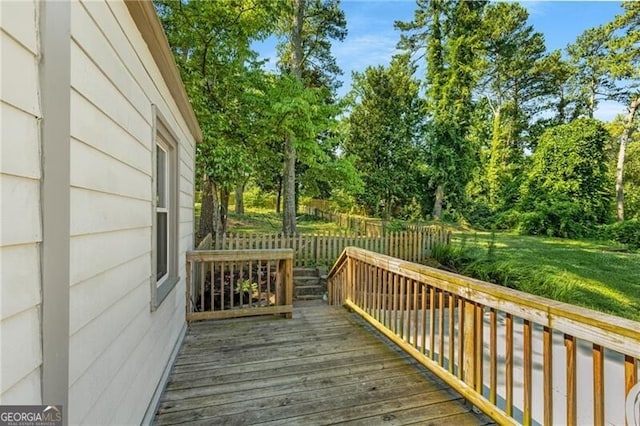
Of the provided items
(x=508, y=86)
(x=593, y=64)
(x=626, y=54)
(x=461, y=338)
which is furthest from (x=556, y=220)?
(x=461, y=338)

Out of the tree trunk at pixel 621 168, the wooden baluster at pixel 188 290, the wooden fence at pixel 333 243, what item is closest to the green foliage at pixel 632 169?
the tree trunk at pixel 621 168

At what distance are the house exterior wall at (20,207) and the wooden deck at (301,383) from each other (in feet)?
5.14

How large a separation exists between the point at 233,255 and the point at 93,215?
109 inches

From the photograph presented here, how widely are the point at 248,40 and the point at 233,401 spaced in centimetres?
735

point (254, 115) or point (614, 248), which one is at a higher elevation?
point (254, 115)

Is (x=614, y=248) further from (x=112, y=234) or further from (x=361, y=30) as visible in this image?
(x=112, y=234)

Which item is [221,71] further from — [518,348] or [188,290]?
[518,348]

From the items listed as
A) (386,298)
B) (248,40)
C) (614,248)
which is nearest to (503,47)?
(614,248)

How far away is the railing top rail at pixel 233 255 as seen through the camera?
3910 millimetres

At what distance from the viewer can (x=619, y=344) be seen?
129cm

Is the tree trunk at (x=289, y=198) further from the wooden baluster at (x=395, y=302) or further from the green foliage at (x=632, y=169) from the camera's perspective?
the green foliage at (x=632, y=169)

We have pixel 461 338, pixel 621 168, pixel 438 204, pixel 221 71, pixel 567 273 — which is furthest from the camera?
pixel 438 204

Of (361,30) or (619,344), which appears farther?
(361,30)

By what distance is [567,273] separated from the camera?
641 cm
